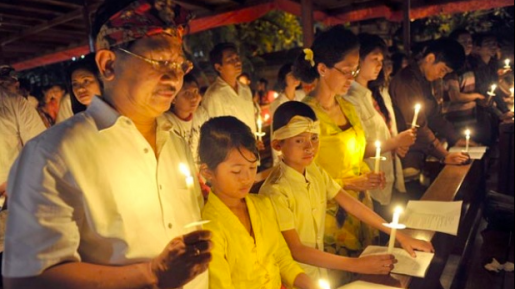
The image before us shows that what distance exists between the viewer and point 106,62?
145cm

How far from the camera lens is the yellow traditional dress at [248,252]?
188cm

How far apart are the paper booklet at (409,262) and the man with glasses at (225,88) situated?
308 centimetres

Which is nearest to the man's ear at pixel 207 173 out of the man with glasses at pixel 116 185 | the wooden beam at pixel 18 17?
the man with glasses at pixel 116 185

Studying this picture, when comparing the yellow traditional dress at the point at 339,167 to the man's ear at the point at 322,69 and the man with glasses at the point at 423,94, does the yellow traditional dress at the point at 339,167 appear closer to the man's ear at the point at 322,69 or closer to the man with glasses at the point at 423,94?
the man's ear at the point at 322,69

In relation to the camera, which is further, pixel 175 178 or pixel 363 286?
pixel 363 286

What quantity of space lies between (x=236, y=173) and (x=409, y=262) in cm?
112

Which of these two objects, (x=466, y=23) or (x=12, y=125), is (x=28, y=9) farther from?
(x=466, y=23)

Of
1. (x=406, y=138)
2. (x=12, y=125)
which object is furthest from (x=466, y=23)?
(x=12, y=125)

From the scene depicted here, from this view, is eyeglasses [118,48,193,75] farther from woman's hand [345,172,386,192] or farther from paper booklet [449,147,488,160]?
paper booklet [449,147,488,160]

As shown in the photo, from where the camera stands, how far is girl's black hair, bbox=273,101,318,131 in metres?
2.50

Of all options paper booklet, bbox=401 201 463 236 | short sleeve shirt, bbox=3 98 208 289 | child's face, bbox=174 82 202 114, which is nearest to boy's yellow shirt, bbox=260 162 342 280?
paper booklet, bbox=401 201 463 236

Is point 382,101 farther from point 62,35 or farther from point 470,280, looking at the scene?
point 62,35

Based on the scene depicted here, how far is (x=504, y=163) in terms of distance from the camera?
6172mm

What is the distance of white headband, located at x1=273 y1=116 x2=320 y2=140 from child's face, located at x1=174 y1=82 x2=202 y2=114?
1912 mm
